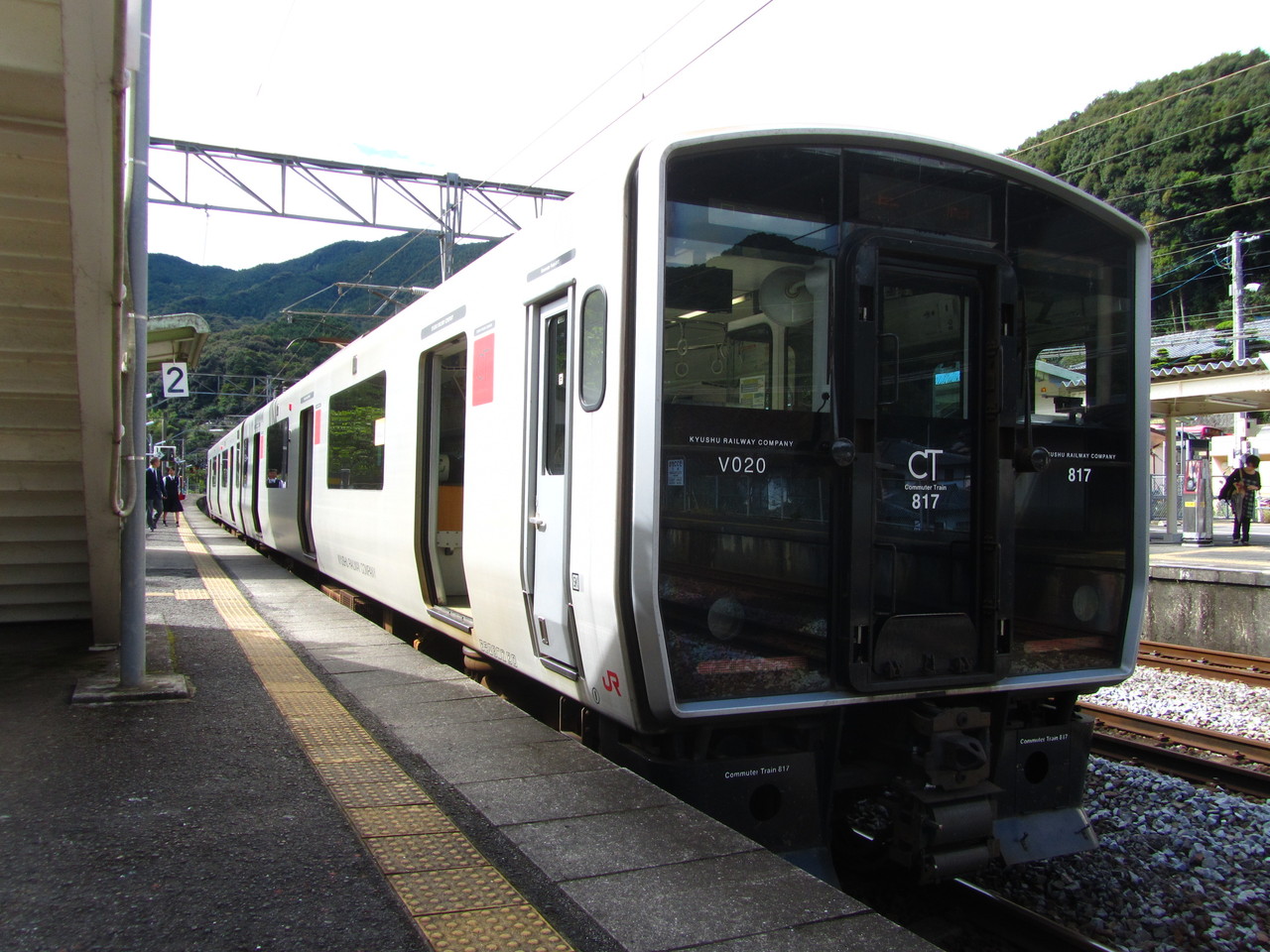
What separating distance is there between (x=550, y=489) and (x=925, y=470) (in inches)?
63.4

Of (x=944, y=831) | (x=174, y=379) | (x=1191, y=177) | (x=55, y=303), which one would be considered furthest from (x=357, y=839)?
(x=1191, y=177)

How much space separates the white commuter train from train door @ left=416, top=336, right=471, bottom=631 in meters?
1.76

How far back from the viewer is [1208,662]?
344 inches

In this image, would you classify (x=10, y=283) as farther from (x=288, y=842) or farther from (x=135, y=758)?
(x=288, y=842)

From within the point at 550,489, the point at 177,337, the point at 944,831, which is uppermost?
the point at 177,337

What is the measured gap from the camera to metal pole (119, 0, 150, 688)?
542cm

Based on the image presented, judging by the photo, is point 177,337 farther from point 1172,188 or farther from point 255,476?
point 1172,188

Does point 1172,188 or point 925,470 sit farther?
point 1172,188

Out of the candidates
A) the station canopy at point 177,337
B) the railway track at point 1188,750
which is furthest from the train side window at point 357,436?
the railway track at point 1188,750

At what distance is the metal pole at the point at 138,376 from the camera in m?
5.42

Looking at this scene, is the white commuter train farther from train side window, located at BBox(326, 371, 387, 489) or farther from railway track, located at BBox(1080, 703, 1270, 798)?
train side window, located at BBox(326, 371, 387, 489)

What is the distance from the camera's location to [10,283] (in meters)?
5.10

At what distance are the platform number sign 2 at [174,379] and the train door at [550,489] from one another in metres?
9.94

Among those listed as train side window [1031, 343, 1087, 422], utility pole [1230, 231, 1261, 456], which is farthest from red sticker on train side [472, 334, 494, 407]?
utility pole [1230, 231, 1261, 456]
